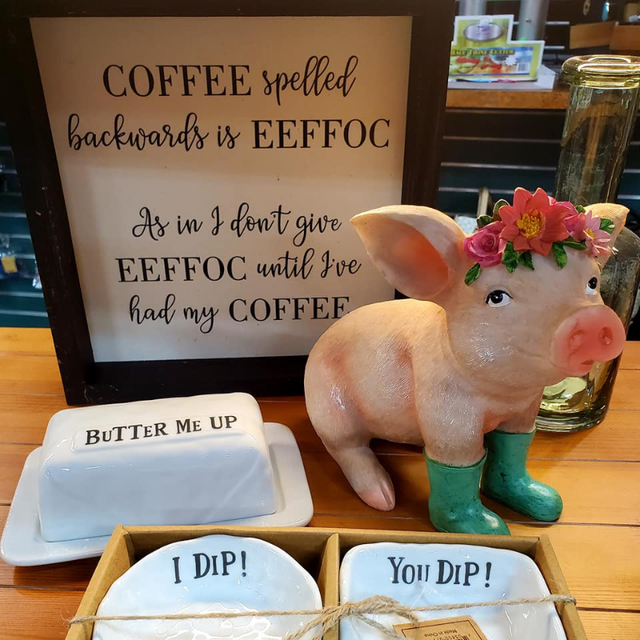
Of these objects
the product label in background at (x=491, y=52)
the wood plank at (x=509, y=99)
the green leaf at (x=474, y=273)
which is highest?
the green leaf at (x=474, y=273)

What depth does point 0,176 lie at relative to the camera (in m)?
1.68

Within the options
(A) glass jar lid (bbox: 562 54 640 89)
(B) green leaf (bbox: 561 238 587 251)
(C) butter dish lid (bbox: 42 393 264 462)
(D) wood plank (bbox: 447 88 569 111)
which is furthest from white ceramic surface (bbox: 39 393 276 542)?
(D) wood plank (bbox: 447 88 569 111)

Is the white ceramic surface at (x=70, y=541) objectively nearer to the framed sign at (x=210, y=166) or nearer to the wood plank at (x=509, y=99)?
the framed sign at (x=210, y=166)

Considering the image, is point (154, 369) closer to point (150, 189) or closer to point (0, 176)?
point (150, 189)

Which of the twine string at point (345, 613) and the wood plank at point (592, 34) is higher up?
the wood plank at point (592, 34)

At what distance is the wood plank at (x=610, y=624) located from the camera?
53 centimetres

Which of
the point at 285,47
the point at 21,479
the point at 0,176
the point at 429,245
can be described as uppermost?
the point at 285,47

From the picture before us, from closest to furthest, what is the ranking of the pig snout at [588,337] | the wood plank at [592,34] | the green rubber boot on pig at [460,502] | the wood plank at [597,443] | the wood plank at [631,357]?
the pig snout at [588,337], the green rubber boot on pig at [460,502], the wood plank at [597,443], the wood plank at [631,357], the wood plank at [592,34]

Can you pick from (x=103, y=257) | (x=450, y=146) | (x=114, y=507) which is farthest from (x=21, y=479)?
(x=450, y=146)

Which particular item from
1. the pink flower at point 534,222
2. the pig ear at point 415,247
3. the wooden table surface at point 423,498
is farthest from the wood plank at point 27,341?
the pink flower at point 534,222

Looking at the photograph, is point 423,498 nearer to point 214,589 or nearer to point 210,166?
point 214,589

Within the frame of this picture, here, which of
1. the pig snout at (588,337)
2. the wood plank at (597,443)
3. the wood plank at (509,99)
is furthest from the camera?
the wood plank at (509,99)

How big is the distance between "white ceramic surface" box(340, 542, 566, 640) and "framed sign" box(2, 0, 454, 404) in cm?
33

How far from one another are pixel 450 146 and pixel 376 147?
1.09 m
